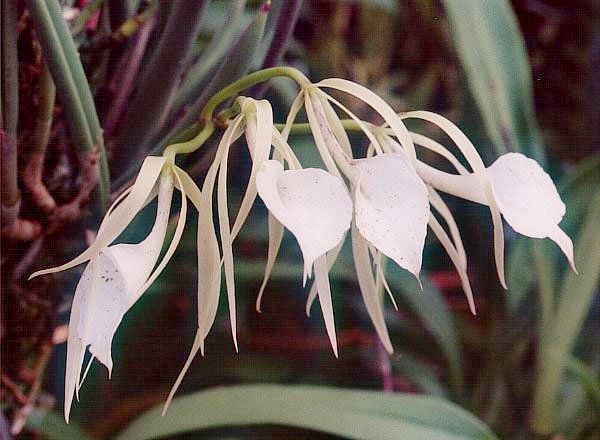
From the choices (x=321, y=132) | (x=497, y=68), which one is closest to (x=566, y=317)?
(x=497, y=68)

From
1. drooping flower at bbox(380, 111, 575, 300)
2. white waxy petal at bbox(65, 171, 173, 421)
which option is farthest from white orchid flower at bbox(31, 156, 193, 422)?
drooping flower at bbox(380, 111, 575, 300)

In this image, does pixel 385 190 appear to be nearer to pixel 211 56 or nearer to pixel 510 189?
pixel 510 189

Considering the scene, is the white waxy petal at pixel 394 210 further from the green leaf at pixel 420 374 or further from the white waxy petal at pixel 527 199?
the green leaf at pixel 420 374

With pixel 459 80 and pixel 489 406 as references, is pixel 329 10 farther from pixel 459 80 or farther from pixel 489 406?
pixel 489 406

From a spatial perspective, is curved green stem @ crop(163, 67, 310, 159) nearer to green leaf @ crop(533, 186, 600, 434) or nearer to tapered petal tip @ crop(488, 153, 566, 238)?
tapered petal tip @ crop(488, 153, 566, 238)

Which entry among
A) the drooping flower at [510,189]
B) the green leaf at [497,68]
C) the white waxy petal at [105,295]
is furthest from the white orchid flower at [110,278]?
the green leaf at [497,68]
